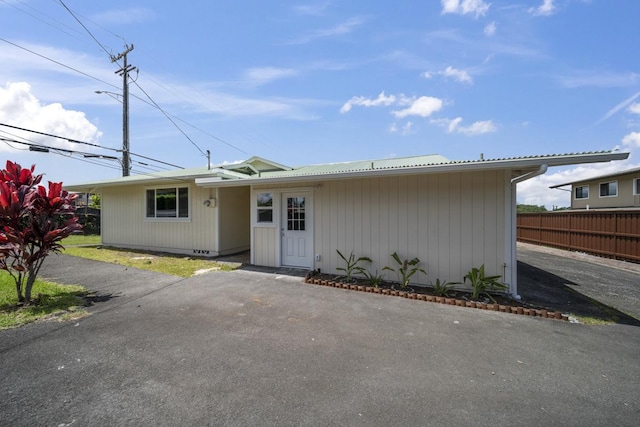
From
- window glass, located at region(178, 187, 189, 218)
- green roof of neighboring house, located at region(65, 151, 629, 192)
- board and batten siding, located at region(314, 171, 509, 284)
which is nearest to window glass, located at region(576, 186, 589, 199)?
green roof of neighboring house, located at region(65, 151, 629, 192)

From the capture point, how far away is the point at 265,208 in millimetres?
8078

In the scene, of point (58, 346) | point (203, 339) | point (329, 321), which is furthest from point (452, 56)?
point (58, 346)

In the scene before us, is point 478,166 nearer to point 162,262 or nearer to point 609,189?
point 162,262

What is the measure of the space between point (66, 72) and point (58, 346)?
12763mm

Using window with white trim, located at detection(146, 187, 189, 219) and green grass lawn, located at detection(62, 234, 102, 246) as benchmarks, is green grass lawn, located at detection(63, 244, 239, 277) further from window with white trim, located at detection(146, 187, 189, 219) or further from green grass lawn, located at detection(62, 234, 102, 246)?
green grass lawn, located at detection(62, 234, 102, 246)

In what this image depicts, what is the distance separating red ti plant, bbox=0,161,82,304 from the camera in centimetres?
435

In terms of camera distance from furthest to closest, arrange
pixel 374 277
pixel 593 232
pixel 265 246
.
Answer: pixel 593 232 → pixel 265 246 → pixel 374 277

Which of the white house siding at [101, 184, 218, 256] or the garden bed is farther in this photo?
the white house siding at [101, 184, 218, 256]

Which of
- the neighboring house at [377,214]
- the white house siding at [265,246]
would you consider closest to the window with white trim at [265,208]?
the neighboring house at [377,214]

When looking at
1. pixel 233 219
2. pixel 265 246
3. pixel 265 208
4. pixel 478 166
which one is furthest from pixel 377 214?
pixel 233 219

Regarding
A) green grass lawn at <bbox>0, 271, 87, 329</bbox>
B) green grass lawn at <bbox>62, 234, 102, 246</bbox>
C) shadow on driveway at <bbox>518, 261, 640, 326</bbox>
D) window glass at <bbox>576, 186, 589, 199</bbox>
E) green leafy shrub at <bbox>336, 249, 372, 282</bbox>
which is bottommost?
shadow on driveway at <bbox>518, 261, 640, 326</bbox>

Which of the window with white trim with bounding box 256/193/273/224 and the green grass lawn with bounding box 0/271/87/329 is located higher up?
the window with white trim with bounding box 256/193/273/224

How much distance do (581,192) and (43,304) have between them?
24689 mm

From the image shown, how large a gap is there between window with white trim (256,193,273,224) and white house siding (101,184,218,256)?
86.9 inches
